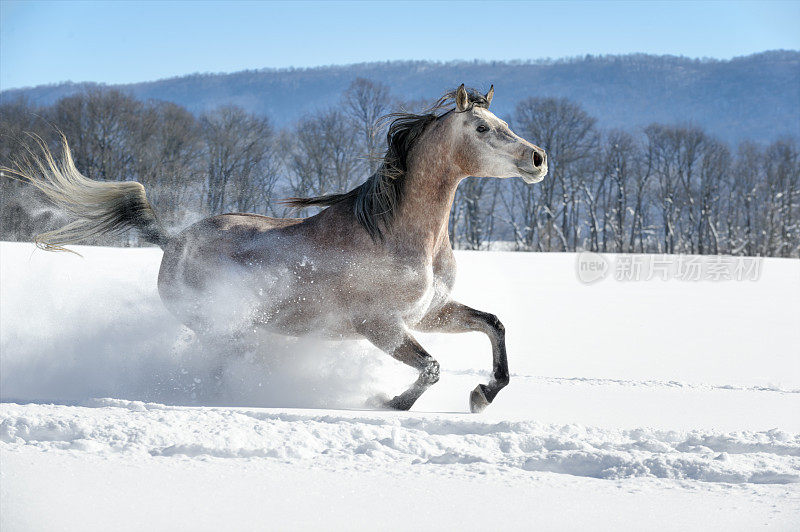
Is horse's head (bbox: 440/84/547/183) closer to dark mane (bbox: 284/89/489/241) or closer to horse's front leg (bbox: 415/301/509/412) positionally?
dark mane (bbox: 284/89/489/241)

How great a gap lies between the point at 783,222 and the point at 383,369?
181ft

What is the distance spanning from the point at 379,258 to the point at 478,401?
1035 millimetres

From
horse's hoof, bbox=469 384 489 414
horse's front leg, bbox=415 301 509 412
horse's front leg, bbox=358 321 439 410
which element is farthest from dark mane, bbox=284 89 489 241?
horse's hoof, bbox=469 384 489 414

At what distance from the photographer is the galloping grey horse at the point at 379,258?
4.49m

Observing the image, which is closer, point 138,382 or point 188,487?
point 188,487

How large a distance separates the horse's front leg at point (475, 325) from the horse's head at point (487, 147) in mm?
902

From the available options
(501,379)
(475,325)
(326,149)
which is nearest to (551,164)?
(326,149)

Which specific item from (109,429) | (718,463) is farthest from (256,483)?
(718,463)

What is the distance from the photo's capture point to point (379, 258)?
456 cm

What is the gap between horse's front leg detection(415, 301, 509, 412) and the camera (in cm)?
462

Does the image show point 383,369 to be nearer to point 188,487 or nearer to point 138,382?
point 138,382

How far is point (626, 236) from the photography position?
56406mm

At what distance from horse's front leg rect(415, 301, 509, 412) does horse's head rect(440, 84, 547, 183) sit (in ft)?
2.96

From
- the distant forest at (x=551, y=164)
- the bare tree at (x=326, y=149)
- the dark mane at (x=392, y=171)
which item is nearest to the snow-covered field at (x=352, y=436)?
the dark mane at (x=392, y=171)
